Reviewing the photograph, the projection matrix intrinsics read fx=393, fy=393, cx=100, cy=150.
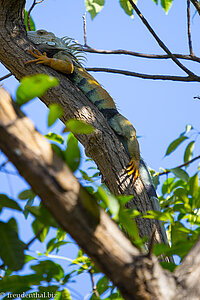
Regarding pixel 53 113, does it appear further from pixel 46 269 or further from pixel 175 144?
pixel 175 144

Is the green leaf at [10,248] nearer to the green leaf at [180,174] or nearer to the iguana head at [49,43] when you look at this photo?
the green leaf at [180,174]

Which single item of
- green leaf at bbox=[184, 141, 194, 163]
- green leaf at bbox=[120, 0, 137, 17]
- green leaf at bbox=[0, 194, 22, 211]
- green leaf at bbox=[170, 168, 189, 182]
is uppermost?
green leaf at bbox=[120, 0, 137, 17]

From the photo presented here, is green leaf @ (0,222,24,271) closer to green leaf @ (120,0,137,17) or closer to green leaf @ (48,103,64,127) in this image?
green leaf @ (48,103,64,127)

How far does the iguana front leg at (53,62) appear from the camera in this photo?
420cm

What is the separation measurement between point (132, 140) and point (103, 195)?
280 cm

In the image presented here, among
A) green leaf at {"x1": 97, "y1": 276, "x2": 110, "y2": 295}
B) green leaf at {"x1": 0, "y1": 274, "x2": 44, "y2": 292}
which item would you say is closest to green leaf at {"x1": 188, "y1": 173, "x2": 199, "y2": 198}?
green leaf at {"x1": 97, "y1": 276, "x2": 110, "y2": 295}

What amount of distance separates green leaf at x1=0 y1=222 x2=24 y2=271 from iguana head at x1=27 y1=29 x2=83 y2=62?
3.91m

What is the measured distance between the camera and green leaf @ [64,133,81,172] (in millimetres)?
1594

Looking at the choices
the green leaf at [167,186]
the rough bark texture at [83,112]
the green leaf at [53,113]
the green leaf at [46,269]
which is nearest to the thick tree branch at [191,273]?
the green leaf at [46,269]

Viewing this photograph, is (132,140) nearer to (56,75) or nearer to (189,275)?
(56,75)

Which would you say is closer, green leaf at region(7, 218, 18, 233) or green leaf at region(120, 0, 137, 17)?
green leaf at region(7, 218, 18, 233)

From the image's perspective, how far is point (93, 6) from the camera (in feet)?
13.7

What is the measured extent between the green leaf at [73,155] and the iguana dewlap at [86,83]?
6.82ft

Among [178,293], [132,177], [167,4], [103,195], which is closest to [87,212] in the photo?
[103,195]
